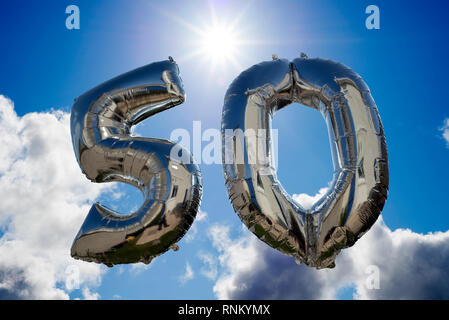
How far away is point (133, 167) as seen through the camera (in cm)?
338

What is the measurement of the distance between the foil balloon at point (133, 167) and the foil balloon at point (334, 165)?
502 millimetres

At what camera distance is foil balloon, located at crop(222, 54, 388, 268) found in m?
3.01

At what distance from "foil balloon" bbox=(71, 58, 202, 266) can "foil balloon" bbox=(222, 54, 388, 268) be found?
502 mm

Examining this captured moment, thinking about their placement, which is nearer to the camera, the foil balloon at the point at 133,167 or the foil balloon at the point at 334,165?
the foil balloon at the point at 334,165

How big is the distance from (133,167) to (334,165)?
187 cm

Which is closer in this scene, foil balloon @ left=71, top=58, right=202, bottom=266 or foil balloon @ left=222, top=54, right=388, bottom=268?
foil balloon @ left=222, top=54, right=388, bottom=268

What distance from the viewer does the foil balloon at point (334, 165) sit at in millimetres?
3006

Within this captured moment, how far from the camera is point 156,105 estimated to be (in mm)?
3873

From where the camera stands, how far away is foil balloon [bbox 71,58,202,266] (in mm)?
3141

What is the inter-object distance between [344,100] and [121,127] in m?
2.20

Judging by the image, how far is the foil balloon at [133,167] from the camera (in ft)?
10.3
